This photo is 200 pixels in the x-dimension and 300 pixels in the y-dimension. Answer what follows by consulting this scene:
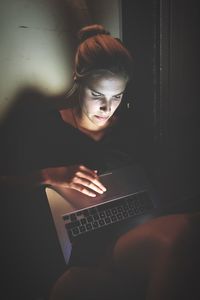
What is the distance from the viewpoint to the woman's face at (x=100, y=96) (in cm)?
114

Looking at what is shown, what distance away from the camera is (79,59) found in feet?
3.80

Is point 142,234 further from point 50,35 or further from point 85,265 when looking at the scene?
point 50,35

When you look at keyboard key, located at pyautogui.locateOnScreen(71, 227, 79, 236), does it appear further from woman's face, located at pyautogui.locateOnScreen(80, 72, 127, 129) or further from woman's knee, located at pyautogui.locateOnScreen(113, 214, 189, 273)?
woman's face, located at pyautogui.locateOnScreen(80, 72, 127, 129)

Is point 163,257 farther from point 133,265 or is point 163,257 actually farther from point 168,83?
point 168,83

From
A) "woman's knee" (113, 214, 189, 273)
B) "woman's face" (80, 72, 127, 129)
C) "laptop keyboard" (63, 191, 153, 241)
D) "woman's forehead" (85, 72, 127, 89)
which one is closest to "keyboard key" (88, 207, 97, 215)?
"laptop keyboard" (63, 191, 153, 241)

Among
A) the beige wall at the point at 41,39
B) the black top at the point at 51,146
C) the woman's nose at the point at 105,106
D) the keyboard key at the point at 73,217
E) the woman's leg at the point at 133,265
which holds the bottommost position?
the woman's leg at the point at 133,265

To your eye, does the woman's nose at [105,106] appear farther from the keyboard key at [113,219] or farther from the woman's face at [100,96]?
the keyboard key at [113,219]

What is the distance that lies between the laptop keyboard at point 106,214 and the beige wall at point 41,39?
1.54 feet

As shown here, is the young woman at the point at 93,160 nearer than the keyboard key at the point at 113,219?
Yes

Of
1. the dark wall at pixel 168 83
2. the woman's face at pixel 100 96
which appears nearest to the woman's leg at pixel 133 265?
the dark wall at pixel 168 83

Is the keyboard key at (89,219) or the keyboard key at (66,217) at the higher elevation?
the keyboard key at (66,217)

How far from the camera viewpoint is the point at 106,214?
3.75ft

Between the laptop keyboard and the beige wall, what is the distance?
470 millimetres

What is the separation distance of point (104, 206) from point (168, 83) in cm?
55
